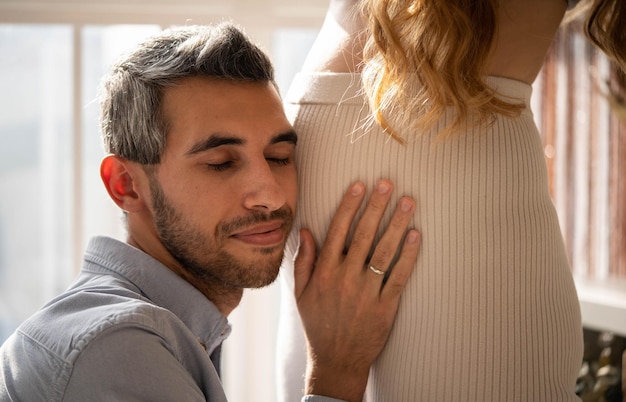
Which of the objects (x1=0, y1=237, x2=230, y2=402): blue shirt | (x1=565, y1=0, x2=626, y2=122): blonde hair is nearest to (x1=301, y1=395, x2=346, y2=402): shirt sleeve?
(x1=0, y1=237, x2=230, y2=402): blue shirt

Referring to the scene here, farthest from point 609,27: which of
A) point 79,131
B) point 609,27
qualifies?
point 79,131

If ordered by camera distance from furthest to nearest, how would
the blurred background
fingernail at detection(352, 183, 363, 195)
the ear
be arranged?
the blurred background, the ear, fingernail at detection(352, 183, 363, 195)

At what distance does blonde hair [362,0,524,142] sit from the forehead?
19 centimetres

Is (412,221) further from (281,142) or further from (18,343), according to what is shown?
(18,343)

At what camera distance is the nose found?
120 centimetres

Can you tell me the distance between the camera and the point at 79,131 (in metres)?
2.84

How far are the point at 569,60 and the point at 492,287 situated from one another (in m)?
1.72

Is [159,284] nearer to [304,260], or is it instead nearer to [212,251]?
[212,251]

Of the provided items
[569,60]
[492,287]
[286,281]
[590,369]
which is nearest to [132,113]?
[286,281]

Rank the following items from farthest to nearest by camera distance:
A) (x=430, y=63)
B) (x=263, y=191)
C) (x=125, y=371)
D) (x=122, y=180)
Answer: (x=122, y=180) < (x=263, y=191) < (x=430, y=63) < (x=125, y=371)

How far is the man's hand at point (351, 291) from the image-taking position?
119cm

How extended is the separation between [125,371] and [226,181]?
0.36 meters

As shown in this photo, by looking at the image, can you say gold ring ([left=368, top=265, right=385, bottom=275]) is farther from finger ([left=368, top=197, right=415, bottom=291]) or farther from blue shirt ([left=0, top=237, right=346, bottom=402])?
blue shirt ([left=0, top=237, right=346, bottom=402])

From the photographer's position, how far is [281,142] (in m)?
1.26
